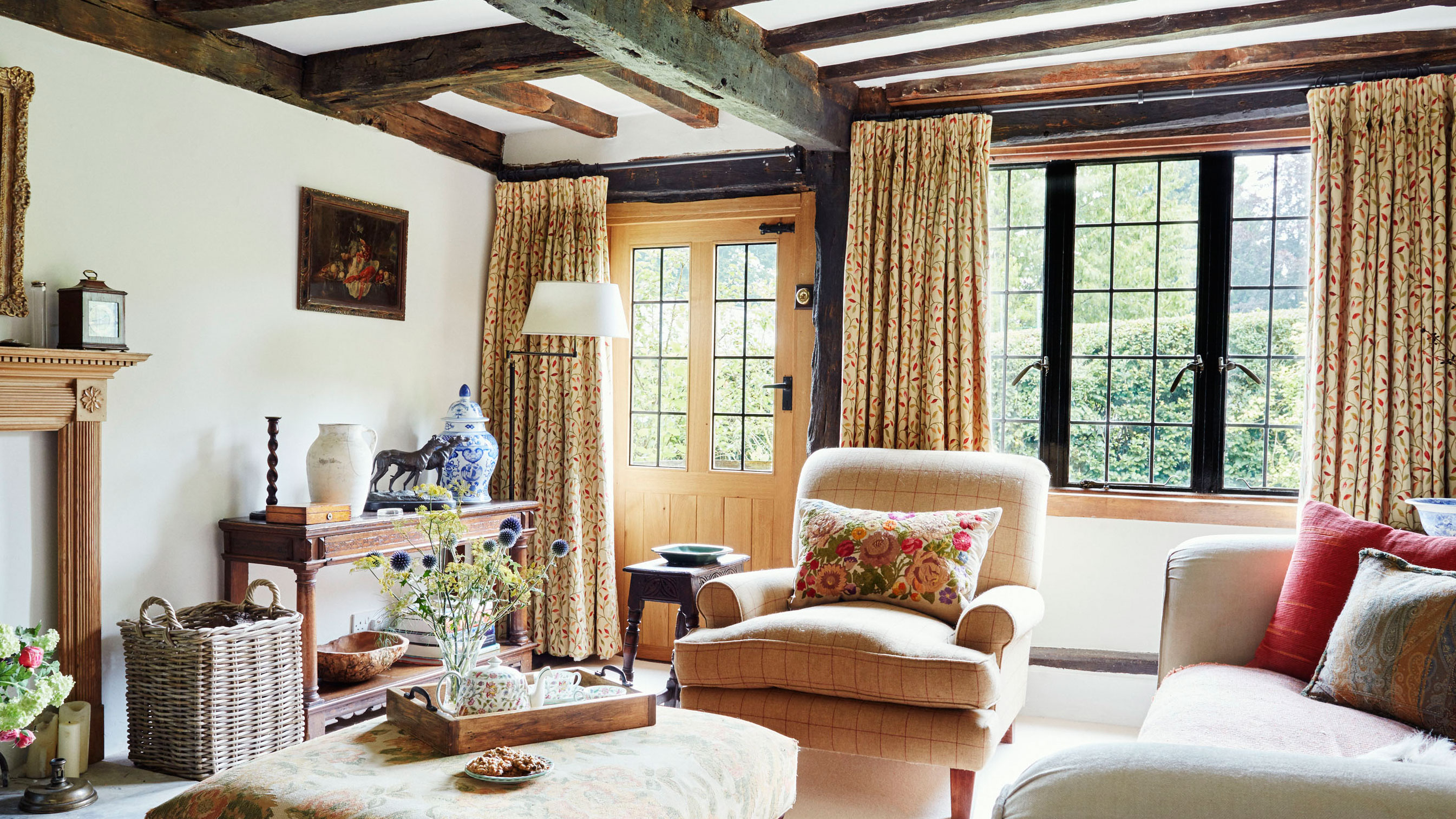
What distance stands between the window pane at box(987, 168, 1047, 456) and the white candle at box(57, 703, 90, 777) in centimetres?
311

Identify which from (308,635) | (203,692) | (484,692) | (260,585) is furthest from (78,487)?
(484,692)

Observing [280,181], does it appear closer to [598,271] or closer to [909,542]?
[598,271]

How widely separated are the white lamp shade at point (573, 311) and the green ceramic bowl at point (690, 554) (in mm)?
874

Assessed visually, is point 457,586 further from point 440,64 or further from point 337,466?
point 440,64

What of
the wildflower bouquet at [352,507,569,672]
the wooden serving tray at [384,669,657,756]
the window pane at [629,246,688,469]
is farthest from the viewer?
the window pane at [629,246,688,469]

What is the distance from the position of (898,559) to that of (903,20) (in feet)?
5.33

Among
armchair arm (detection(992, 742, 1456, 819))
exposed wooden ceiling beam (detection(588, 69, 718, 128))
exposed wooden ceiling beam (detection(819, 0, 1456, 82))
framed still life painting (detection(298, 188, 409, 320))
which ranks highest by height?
exposed wooden ceiling beam (detection(819, 0, 1456, 82))

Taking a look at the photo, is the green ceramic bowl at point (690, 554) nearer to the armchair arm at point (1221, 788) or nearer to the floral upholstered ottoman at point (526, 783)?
the floral upholstered ottoman at point (526, 783)

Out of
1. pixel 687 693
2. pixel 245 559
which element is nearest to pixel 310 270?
pixel 245 559

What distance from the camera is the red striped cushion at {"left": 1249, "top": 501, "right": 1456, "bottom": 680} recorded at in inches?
102

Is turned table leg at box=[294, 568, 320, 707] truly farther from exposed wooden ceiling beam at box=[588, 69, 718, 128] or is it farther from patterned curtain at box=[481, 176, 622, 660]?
exposed wooden ceiling beam at box=[588, 69, 718, 128]

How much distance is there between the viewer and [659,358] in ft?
15.6

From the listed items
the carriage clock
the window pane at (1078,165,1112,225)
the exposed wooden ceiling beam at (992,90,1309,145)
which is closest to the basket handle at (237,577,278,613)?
the carriage clock

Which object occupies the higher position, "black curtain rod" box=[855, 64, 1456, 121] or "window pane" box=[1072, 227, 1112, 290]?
"black curtain rod" box=[855, 64, 1456, 121]
